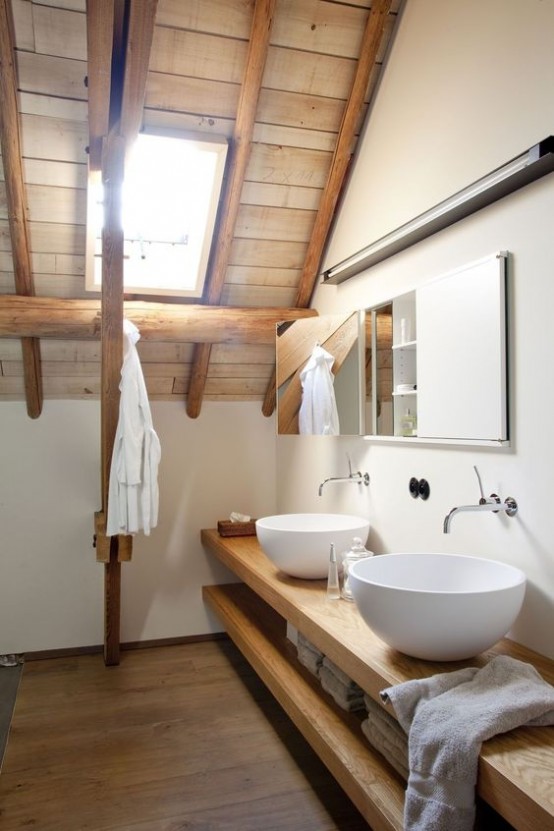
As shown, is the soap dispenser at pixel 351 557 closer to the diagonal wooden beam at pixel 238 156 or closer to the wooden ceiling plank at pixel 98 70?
the diagonal wooden beam at pixel 238 156

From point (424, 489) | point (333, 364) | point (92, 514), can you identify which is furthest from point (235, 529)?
point (424, 489)

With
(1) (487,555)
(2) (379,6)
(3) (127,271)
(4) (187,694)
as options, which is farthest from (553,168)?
(4) (187,694)

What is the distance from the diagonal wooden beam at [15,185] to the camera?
2.70 m

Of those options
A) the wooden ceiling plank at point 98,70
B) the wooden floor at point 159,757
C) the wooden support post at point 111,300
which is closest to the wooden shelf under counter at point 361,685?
the wooden floor at point 159,757

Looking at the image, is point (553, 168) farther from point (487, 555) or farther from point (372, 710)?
point (372, 710)

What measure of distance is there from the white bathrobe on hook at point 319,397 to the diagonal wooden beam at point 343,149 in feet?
1.87

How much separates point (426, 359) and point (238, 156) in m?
1.40

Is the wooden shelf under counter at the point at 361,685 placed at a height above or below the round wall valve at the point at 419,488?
below

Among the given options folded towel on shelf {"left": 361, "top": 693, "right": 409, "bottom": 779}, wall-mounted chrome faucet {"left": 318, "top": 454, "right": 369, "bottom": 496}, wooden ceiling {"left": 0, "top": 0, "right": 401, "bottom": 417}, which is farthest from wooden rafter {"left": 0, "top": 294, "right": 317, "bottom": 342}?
folded towel on shelf {"left": 361, "top": 693, "right": 409, "bottom": 779}

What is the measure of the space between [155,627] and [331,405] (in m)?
1.91

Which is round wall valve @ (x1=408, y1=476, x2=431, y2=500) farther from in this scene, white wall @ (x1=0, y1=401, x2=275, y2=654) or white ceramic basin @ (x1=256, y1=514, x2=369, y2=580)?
white wall @ (x1=0, y1=401, x2=275, y2=654)

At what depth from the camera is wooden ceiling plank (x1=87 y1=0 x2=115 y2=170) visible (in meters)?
2.36

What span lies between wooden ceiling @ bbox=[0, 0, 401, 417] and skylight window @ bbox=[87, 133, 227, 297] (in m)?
0.07

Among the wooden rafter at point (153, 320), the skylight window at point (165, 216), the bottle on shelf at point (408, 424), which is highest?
the skylight window at point (165, 216)
